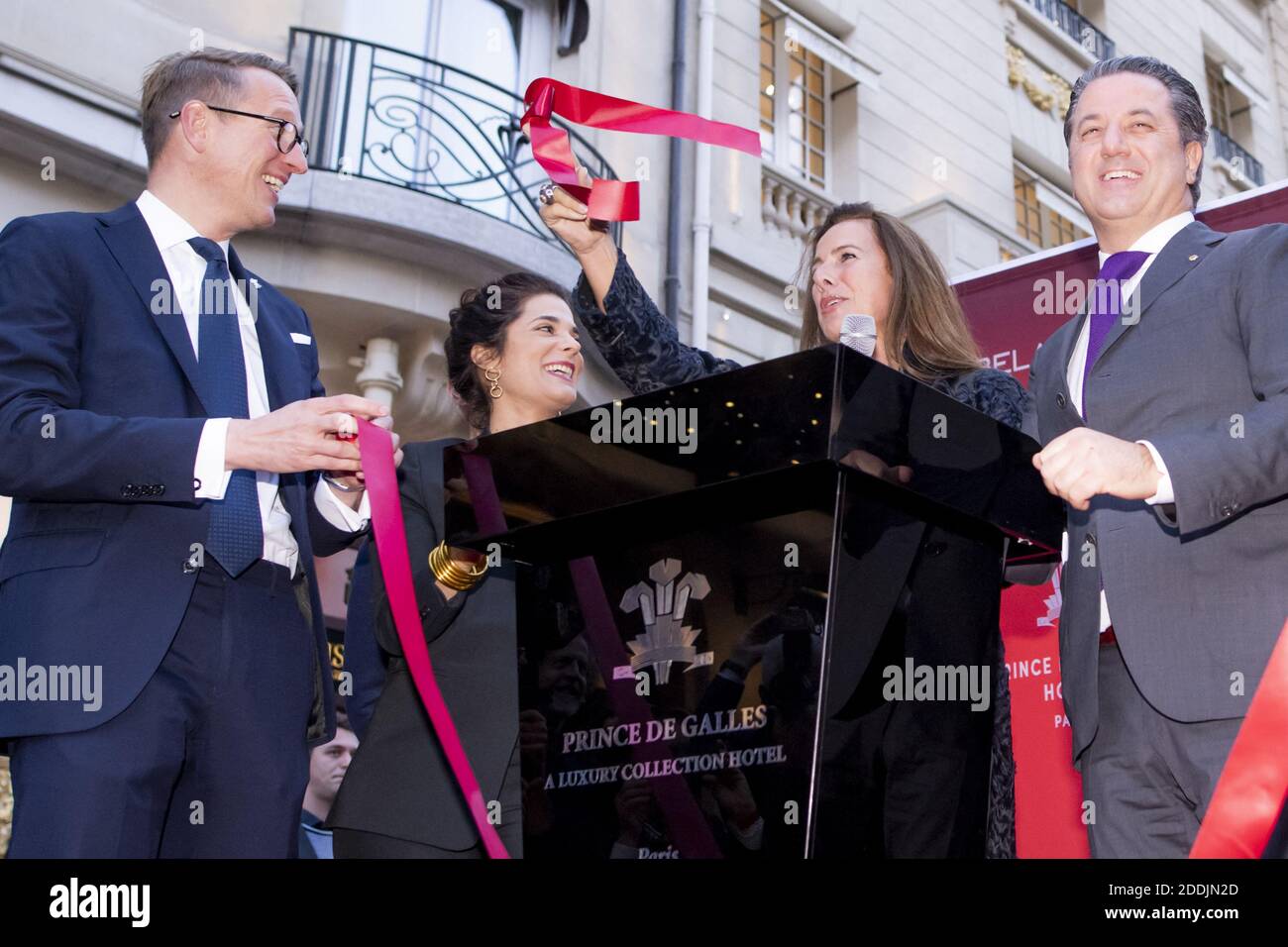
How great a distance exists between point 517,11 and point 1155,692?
842 centimetres

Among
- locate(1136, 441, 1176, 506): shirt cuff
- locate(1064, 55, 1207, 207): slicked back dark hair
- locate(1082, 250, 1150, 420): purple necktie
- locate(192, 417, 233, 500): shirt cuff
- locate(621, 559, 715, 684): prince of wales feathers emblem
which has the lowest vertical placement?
locate(621, 559, 715, 684): prince of wales feathers emblem

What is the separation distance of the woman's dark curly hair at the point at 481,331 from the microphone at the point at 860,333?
126cm

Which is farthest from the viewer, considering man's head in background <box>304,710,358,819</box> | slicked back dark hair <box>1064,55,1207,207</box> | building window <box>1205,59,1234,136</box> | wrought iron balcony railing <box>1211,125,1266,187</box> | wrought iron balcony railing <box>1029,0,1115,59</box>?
building window <box>1205,59,1234,136</box>

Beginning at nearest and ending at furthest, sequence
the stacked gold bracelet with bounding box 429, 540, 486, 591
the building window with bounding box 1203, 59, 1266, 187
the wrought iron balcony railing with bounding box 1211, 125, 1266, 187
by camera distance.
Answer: the stacked gold bracelet with bounding box 429, 540, 486, 591
the wrought iron balcony railing with bounding box 1211, 125, 1266, 187
the building window with bounding box 1203, 59, 1266, 187

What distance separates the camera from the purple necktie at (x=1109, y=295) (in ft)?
7.06

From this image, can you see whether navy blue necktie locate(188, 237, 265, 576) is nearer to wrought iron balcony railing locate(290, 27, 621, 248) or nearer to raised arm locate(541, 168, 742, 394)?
raised arm locate(541, 168, 742, 394)

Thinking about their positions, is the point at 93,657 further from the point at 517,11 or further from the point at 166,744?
the point at 517,11

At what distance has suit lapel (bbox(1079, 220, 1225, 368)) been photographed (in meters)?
2.09

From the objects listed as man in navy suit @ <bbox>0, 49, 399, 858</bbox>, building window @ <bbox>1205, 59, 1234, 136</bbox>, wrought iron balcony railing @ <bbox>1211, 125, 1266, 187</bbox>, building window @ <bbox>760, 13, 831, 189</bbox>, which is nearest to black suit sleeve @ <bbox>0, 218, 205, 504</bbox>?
man in navy suit @ <bbox>0, 49, 399, 858</bbox>

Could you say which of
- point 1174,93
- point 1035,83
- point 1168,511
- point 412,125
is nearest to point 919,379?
point 1168,511

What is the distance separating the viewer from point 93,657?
6.77 ft

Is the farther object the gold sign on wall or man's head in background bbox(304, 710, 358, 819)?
the gold sign on wall

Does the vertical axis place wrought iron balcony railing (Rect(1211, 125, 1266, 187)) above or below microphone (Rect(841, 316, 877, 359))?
above
